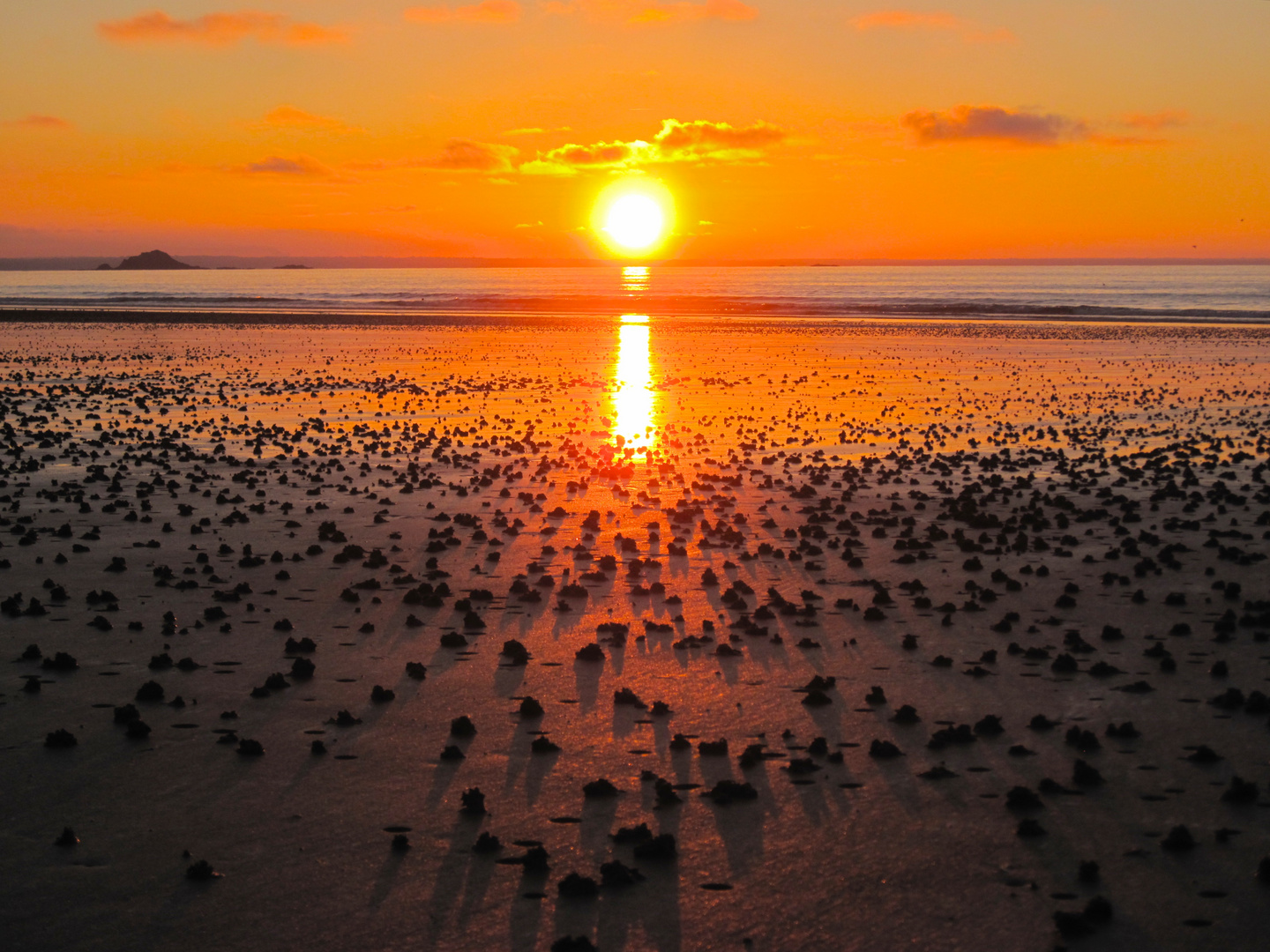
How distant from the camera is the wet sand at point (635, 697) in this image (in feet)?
27.7

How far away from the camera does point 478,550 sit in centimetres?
1922

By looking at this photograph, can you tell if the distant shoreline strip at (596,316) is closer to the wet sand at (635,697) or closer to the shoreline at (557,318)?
the shoreline at (557,318)

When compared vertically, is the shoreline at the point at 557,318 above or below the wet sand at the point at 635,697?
above

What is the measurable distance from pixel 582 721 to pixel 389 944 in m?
4.25

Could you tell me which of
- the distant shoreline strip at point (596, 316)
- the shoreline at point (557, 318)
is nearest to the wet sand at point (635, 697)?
the shoreline at point (557, 318)

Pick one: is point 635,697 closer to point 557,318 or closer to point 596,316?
point 557,318

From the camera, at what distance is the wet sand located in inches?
333

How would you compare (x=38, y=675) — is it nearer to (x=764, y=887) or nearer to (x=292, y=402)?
(x=764, y=887)

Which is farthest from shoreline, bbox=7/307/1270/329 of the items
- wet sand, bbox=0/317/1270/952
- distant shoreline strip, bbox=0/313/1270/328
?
wet sand, bbox=0/317/1270/952

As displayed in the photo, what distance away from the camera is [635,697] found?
12383 millimetres

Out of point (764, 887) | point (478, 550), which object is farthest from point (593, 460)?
point (764, 887)

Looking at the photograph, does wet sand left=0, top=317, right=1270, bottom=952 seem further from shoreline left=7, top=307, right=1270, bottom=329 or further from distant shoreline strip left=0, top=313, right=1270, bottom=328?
distant shoreline strip left=0, top=313, right=1270, bottom=328

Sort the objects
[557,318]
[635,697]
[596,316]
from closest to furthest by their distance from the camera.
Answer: [635,697], [557,318], [596,316]

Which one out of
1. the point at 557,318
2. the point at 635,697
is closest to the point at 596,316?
the point at 557,318
